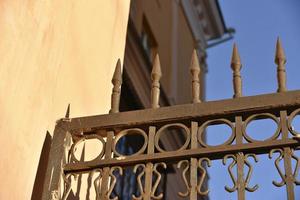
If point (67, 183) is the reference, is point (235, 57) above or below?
above

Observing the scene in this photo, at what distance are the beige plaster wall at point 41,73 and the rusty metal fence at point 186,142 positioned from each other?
16cm

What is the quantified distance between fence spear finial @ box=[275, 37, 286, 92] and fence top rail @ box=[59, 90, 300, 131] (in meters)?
0.06

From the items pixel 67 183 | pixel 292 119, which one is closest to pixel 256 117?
pixel 292 119

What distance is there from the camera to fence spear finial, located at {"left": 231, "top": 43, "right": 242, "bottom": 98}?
4223 mm

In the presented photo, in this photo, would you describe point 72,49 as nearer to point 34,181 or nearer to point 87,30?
point 87,30

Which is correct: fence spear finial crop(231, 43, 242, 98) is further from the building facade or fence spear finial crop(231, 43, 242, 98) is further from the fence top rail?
the building facade

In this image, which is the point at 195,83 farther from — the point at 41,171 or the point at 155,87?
the point at 41,171

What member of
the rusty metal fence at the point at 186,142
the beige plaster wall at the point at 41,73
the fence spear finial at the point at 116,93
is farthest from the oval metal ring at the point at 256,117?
the beige plaster wall at the point at 41,73

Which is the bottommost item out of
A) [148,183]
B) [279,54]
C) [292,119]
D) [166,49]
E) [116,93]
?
[148,183]

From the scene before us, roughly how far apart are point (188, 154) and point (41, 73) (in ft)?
3.19

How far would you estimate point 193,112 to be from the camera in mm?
4188

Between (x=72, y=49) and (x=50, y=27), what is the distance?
0.32 m

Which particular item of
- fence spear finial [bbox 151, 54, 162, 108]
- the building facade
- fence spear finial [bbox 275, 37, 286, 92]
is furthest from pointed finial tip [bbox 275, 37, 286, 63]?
the building facade

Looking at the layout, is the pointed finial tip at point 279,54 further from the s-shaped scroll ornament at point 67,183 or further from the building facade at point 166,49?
the building facade at point 166,49
